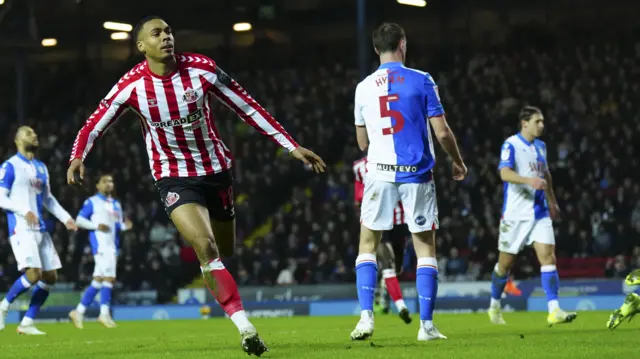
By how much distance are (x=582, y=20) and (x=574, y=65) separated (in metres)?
2.69

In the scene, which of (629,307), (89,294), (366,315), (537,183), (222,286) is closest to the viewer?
(629,307)

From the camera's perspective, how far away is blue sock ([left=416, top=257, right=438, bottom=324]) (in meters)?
7.93

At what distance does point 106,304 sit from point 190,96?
983 centimetres

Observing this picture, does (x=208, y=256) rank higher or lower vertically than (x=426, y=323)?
higher

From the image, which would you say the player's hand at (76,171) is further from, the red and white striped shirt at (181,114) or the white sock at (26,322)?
the white sock at (26,322)

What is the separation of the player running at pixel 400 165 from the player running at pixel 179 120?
40.3 inches

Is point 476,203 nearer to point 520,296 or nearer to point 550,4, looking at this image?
point 520,296

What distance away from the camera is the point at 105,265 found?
17016 mm

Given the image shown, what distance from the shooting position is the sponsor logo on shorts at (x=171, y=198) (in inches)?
296

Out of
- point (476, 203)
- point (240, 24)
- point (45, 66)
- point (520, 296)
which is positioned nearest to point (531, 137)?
point (520, 296)

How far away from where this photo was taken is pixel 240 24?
108 feet

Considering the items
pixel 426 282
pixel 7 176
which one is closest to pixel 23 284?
pixel 7 176

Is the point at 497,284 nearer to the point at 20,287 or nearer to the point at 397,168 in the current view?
the point at 397,168

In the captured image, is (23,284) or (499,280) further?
(23,284)
